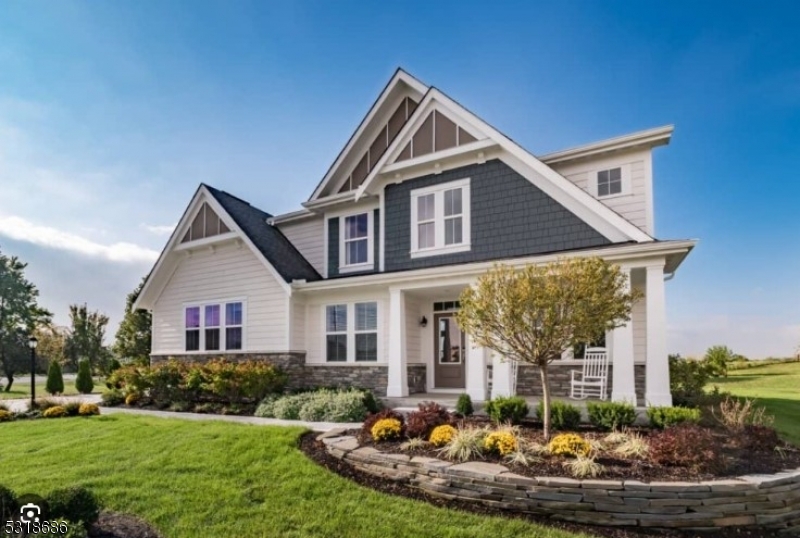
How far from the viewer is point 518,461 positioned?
18.9 ft

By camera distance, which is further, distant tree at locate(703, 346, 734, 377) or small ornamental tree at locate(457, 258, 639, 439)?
distant tree at locate(703, 346, 734, 377)

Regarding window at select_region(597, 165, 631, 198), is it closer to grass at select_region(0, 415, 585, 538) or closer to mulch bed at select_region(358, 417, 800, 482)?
mulch bed at select_region(358, 417, 800, 482)

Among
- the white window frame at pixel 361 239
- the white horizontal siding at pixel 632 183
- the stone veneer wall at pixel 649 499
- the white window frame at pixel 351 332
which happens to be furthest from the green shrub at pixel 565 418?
the white window frame at pixel 361 239

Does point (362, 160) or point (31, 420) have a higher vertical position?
point (362, 160)

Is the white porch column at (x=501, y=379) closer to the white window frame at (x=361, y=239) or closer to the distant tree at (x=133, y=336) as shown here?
the white window frame at (x=361, y=239)

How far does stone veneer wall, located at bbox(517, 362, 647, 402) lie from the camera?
32.8 ft

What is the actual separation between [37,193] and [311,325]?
7354 mm

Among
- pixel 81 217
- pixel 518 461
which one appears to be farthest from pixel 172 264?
pixel 518 461

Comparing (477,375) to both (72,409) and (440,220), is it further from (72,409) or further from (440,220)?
(72,409)

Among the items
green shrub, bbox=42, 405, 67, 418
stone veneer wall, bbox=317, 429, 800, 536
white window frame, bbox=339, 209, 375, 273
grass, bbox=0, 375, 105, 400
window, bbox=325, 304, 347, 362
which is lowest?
grass, bbox=0, 375, 105, 400

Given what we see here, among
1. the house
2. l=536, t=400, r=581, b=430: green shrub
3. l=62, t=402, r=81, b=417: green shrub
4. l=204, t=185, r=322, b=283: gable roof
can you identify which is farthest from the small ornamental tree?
l=62, t=402, r=81, b=417: green shrub

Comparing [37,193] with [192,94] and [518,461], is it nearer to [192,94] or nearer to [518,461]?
[192,94]

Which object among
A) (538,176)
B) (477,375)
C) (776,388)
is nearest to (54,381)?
(477,375)

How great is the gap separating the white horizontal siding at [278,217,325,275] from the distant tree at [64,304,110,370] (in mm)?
22355
